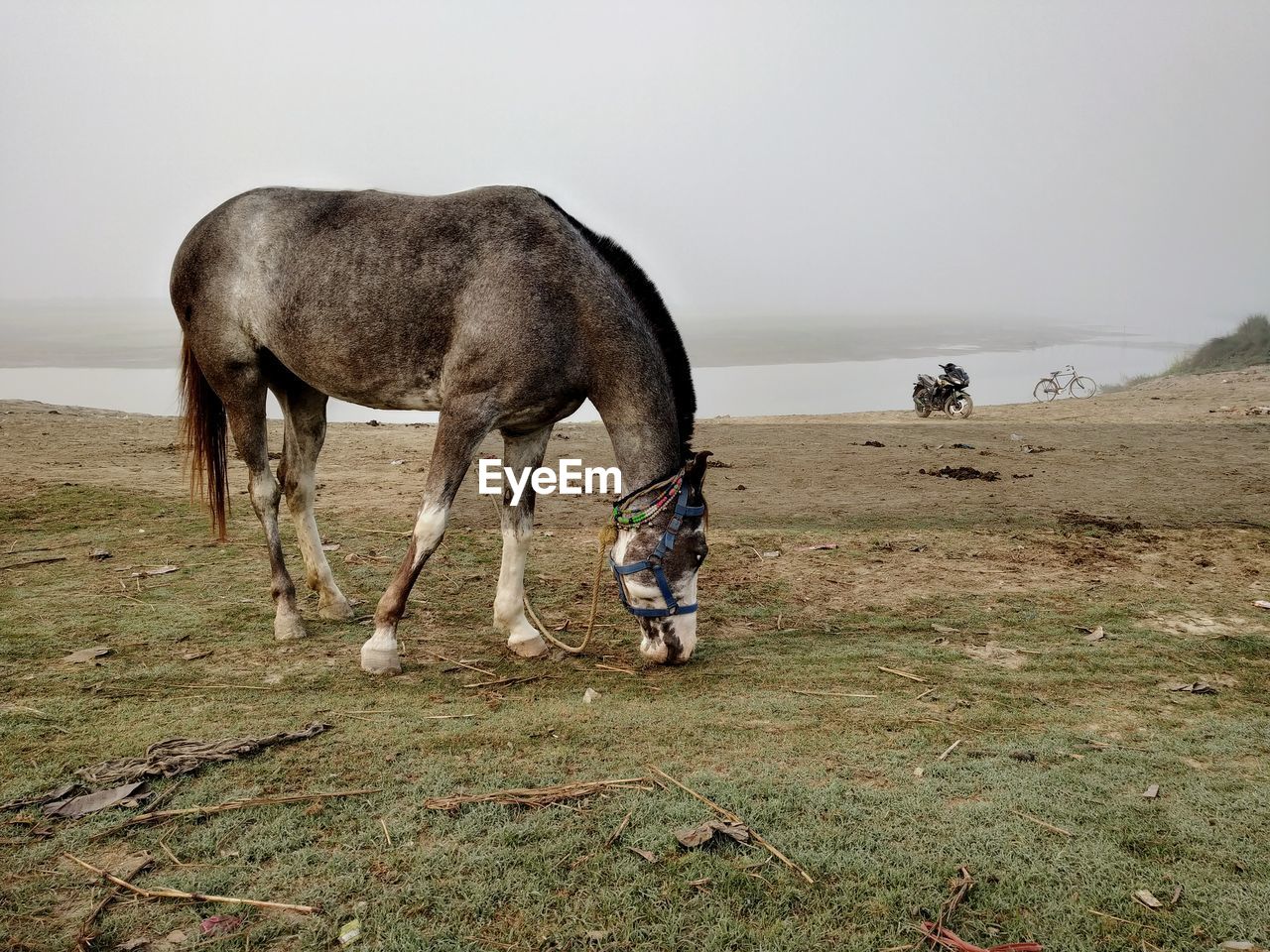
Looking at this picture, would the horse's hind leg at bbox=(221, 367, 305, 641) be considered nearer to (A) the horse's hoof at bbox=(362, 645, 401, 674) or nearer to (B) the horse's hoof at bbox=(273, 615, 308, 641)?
(B) the horse's hoof at bbox=(273, 615, 308, 641)

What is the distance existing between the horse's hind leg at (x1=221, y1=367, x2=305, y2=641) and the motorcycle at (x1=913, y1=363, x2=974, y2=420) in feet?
55.0

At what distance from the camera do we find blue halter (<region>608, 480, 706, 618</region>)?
15.2 ft

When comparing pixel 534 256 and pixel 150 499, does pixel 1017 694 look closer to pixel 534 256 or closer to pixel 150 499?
pixel 534 256

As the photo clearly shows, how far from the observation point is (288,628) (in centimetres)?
518

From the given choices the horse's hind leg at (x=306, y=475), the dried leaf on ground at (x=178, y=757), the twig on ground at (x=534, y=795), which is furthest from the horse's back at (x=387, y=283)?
the twig on ground at (x=534, y=795)

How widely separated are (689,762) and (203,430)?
468 centimetres

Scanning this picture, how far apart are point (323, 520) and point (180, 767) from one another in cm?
539

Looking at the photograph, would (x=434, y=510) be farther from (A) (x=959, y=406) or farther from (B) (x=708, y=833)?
(A) (x=959, y=406)

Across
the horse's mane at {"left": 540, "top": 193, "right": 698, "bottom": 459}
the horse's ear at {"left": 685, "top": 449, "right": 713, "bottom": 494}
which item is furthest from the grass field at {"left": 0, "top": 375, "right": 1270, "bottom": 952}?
the horse's mane at {"left": 540, "top": 193, "right": 698, "bottom": 459}

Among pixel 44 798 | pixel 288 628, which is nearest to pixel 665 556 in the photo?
pixel 288 628

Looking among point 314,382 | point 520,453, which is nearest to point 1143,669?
point 520,453

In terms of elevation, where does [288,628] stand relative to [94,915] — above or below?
above

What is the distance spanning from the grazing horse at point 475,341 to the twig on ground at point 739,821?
1.59m

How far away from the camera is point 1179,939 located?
7.65 ft
